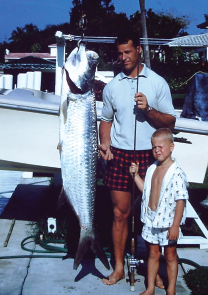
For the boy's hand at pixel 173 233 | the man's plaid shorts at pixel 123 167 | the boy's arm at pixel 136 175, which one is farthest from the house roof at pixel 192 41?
the boy's hand at pixel 173 233

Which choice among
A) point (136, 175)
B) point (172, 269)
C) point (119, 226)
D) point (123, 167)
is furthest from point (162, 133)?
point (172, 269)

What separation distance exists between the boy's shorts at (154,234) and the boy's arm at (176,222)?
0.07 m

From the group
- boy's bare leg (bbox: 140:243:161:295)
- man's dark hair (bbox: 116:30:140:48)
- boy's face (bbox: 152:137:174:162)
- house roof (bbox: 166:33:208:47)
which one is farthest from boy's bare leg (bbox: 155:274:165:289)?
house roof (bbox: 166:33:208:47)

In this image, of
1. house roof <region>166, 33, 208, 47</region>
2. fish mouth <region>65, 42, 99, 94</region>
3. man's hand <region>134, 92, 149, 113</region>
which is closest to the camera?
fish mouth <region>65, 42, 99, 94</region>

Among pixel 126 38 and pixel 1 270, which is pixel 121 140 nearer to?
pixel 126 38

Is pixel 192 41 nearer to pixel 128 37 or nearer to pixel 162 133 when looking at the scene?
pixel 128 37

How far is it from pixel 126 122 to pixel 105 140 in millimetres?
287

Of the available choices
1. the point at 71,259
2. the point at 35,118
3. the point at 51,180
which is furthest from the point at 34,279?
the point at 51,180

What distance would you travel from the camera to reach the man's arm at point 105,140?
3812 millimetres

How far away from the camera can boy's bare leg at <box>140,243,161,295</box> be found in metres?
3.61

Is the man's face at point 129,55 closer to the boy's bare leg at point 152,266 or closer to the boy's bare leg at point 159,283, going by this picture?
the boy's bare leg at point 152,266

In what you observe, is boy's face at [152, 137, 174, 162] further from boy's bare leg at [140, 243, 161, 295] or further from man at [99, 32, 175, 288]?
boy's bare leg at [140, 243, 161, 295]

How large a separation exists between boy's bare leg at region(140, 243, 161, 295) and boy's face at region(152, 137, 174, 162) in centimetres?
71

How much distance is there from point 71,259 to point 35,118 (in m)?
1.49
